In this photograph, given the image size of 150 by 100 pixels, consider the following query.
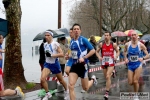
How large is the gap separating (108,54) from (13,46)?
3437 millimetres

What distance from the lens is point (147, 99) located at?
7973mm

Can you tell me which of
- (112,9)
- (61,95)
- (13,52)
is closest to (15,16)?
(13,52)

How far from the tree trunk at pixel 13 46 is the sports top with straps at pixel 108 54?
10.4 feet

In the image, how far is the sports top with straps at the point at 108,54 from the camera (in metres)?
8.52

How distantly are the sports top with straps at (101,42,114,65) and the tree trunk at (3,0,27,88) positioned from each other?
3.17m

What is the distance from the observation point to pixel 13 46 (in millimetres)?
9922

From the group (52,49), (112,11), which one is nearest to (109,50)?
(52,49)

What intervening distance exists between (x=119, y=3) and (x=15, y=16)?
3296cm

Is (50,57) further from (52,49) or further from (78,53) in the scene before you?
(78,53)

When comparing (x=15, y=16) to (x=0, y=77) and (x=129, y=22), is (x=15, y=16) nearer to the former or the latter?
(x=0, y=77)

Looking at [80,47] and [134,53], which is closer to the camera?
[80,47]

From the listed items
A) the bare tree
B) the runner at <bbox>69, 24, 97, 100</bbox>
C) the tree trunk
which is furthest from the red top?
the bare tree

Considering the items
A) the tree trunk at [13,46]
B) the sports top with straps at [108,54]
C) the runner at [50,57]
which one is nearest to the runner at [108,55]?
the sports top with straps at [108,54]

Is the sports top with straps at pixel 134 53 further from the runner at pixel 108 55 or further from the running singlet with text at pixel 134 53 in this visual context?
the runner at pixel 108 55
